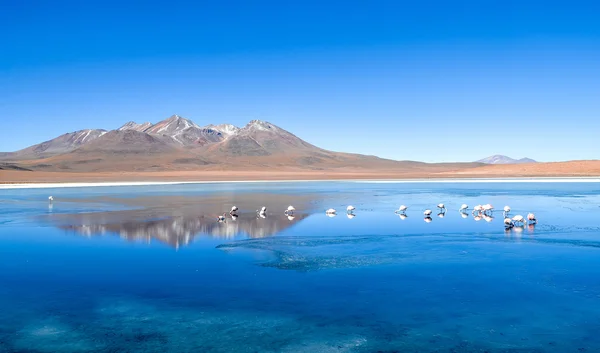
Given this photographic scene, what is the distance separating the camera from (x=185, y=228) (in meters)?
16.2

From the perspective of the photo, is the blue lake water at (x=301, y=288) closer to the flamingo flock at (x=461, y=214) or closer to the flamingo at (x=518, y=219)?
the flamingo at (x=518, y=219)

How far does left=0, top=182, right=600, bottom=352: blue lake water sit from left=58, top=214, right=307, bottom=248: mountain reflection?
0.31 ft

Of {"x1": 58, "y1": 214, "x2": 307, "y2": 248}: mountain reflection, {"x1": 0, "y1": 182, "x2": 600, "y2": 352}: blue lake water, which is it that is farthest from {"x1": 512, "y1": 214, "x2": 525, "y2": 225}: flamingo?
{"x1": 58, "y1": 214, "x2": 307, "y2": 248}: mountain reflection

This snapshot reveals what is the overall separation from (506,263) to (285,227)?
744 centimetres

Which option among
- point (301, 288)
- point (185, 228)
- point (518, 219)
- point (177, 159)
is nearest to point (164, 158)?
point (177, 159)

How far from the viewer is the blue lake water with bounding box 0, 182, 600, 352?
6.66 metres

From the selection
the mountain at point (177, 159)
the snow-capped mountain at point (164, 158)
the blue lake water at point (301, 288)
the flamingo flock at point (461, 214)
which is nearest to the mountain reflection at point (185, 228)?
the blue lake water at point (301, 288)

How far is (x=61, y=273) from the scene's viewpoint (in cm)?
1029

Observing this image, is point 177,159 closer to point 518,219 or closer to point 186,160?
point 186,160

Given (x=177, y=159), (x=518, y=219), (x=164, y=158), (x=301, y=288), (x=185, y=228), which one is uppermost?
(x=164, y=158)

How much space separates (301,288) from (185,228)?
797cm

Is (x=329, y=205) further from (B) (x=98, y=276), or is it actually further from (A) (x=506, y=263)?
(B) (x=98, y=276)

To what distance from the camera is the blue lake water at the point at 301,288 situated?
21.9 feet

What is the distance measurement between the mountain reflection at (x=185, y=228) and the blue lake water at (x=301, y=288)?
9cm
